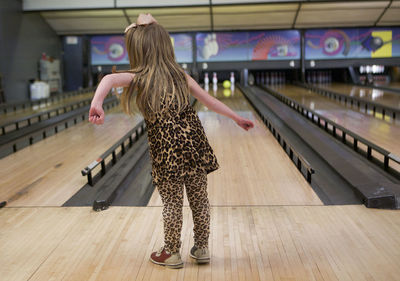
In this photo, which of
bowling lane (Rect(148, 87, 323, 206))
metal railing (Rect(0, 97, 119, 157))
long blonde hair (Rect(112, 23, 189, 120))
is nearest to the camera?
long blonde hair (Rect(112, 23, 189, 120))

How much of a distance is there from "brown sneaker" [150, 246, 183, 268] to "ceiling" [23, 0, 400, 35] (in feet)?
34.5

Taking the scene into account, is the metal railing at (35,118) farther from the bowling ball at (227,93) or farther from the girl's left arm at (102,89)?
the girl's left arm at (102,89)

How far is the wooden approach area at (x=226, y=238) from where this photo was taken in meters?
2.35

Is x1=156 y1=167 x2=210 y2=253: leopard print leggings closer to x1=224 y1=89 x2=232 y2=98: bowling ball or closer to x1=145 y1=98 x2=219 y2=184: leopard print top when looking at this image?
x1=145 y1=98 x2=219 y2=184: leopard print top

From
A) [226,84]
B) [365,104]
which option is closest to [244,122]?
[365,104]

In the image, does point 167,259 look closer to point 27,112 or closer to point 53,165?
point 53,165

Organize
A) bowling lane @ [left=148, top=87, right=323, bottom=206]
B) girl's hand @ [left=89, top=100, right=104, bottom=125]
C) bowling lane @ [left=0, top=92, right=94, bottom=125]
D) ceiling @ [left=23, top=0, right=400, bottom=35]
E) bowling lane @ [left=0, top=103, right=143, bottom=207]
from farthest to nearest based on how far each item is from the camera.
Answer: ceiling @ [left=23, top=0, right=400, bottom=35], bowling lane @ [left=0, top=92, right=94, bottom=125], bowling lane @ [left=0, top=103, right=143, bottom=207], bowling lane @ [left=148, top=87, right=323, bottom=206], girl's hand @ [left=89, top=100, right=104, bottom=125]

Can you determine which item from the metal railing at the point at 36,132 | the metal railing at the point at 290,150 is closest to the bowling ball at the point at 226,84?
the metal railing at the point at 290,150

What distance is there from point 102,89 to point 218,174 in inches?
99.1

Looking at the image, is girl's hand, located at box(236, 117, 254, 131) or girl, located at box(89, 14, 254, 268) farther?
girl's hand, located at box(236, 117, 254, 131)

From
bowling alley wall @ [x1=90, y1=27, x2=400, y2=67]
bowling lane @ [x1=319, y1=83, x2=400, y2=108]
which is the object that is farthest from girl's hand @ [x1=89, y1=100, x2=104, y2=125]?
bowling alley wall @ [x1=90, y1=27, x2=400, y2=67]

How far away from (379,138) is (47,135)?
178 inches

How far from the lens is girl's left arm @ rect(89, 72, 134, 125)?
2011 mm

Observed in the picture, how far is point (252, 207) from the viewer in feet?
11.2
